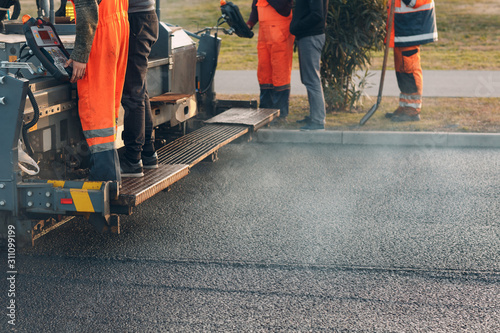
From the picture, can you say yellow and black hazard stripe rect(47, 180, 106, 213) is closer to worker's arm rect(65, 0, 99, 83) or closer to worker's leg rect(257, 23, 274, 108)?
worker's arm rect(65, 0, 99, 83)

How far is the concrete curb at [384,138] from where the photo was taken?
7445 millimetres

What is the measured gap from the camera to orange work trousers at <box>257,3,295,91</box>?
25.5ft

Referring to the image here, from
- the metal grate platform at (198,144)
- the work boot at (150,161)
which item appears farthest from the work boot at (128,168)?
the metal grate platform at (198,144)

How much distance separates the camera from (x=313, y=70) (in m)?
7.73

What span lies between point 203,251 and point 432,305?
1.49 m

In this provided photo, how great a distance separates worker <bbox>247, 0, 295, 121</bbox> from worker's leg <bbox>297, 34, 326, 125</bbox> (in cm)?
20

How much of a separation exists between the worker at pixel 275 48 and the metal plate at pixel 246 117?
844 millimetres

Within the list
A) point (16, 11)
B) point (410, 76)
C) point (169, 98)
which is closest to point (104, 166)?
point (169, 98)

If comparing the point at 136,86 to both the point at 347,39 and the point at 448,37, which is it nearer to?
the point at 347,39

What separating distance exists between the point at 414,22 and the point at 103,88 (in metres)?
5.14

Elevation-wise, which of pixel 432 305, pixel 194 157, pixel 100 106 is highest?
pixel 100 106

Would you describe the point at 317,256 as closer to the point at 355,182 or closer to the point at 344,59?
the point at 355,182

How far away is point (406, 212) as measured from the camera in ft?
17.0

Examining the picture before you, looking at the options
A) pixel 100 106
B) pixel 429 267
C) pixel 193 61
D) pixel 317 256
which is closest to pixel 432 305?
pixel 429 267
